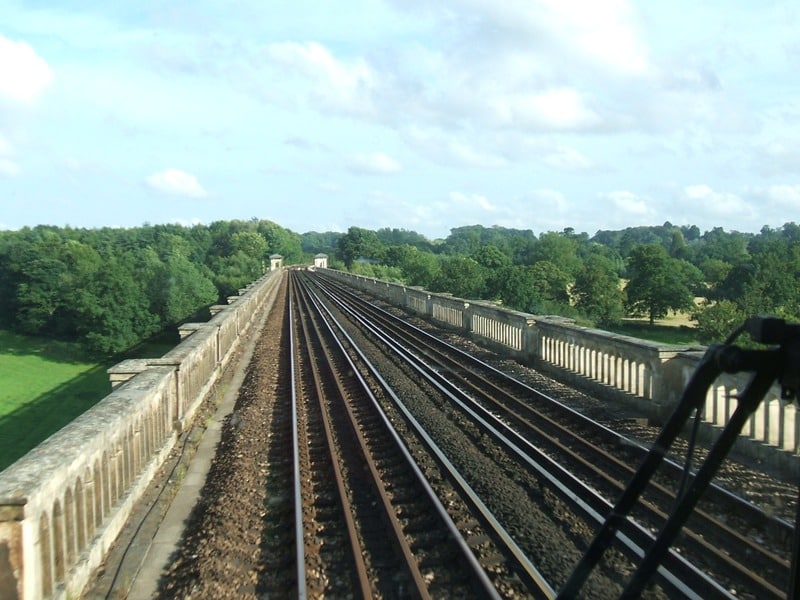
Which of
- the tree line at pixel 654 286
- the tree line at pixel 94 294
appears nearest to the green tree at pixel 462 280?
the tree line at pixel 654 286

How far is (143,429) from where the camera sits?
720 cm

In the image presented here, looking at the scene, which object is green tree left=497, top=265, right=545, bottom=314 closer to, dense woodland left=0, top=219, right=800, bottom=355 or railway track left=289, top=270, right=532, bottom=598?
dense woodland left=0, top=219, right=800, bottom=355

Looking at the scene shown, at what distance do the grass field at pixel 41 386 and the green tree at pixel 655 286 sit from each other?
4600 centimetres

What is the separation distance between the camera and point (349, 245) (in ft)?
478

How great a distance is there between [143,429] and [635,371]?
25.2ft

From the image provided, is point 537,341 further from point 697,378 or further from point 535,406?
point 697,378

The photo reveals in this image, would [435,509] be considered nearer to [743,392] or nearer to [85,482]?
[85,482]

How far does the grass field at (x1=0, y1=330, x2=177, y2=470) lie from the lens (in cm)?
3475

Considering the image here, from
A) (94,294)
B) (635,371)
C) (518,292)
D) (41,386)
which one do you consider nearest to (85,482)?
(635,371)

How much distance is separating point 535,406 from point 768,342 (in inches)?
398

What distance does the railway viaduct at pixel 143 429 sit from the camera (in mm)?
3881

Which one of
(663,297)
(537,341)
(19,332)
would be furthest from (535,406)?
(19,332)

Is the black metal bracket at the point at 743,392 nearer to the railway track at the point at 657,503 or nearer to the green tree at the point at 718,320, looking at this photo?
the railway track at the point at 657,503

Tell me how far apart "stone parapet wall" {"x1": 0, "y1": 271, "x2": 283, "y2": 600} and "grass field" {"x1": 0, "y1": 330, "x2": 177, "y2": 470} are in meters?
25.0
